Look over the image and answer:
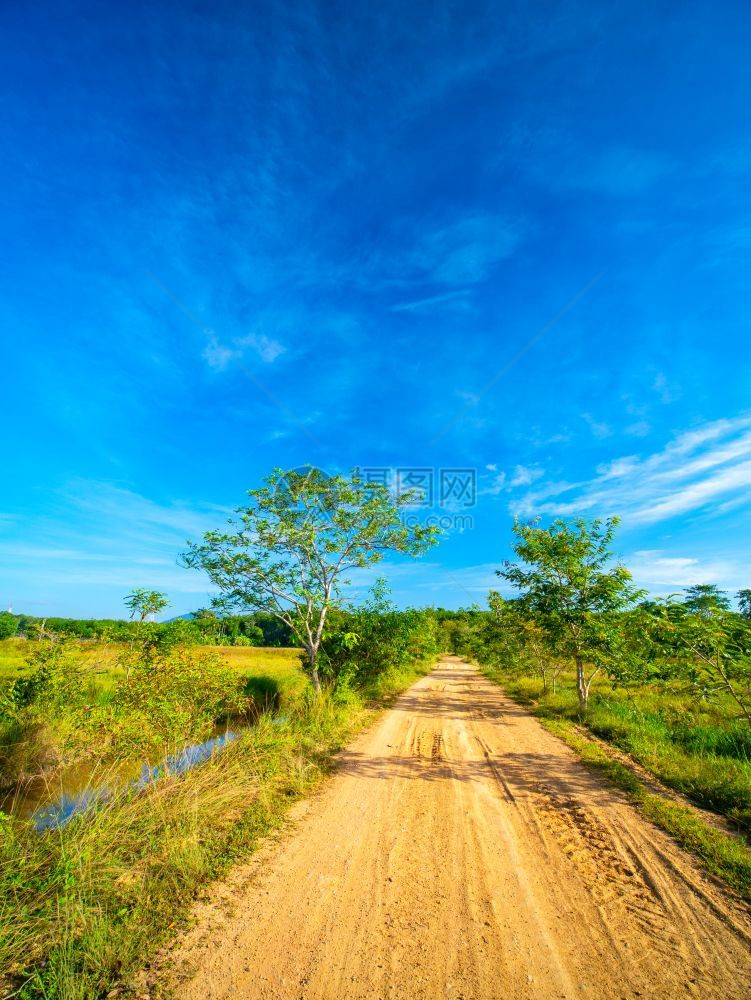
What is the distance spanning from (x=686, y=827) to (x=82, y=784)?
35.1 feet

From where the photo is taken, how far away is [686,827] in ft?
16.1

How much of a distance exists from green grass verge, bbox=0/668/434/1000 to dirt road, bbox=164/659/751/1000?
38cm

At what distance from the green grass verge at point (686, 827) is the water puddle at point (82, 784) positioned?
657cm

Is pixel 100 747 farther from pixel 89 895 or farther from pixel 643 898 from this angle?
pixel 643 898

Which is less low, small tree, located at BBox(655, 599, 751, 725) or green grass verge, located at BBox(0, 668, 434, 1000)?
small tree, located at BBox(655, 599, 751, 725)

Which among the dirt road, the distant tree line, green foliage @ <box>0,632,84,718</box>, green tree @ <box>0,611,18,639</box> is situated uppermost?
the distant tree line

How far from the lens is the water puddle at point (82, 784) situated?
18.1 ft

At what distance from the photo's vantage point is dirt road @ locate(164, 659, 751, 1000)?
112 inches

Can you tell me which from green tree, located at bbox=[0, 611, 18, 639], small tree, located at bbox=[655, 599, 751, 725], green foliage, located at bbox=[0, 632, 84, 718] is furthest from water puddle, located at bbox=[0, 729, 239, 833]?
green tree, located at bbox=[0, 611, 18, 639]

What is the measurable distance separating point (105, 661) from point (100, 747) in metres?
2.98

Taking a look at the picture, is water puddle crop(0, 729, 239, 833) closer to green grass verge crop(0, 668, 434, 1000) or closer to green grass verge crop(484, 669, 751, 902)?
green grass verge crop(0, 668, 434, 1000)

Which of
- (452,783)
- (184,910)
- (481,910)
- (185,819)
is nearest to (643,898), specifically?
(481,910)

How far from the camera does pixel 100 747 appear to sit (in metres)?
6.52

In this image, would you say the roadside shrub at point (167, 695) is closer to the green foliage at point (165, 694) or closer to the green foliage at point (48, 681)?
the green foliage at point (165, 694)
